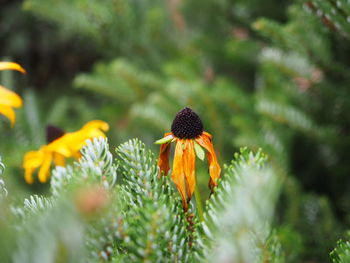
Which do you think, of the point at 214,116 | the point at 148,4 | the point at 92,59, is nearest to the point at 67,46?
the point at 92,59

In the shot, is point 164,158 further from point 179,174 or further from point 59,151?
point 59,151

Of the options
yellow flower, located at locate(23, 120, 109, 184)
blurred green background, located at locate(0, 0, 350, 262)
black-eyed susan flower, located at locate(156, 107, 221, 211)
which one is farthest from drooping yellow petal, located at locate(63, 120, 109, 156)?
black-eyed susan flower, located at locate(156, 107, 221, 211)

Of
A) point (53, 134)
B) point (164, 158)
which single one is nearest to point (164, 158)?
point (164, 158)

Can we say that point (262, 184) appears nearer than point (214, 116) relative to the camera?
Yes

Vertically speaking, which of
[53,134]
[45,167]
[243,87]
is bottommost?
[45,167]

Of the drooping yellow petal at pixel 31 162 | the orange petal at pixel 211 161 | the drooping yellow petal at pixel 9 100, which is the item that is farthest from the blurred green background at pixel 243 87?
the drooping yellow petal at pixel 9 100

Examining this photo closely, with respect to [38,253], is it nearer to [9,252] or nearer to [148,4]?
[9,252]

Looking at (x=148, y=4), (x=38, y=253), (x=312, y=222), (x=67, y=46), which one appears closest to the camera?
(x=38, y=253)
